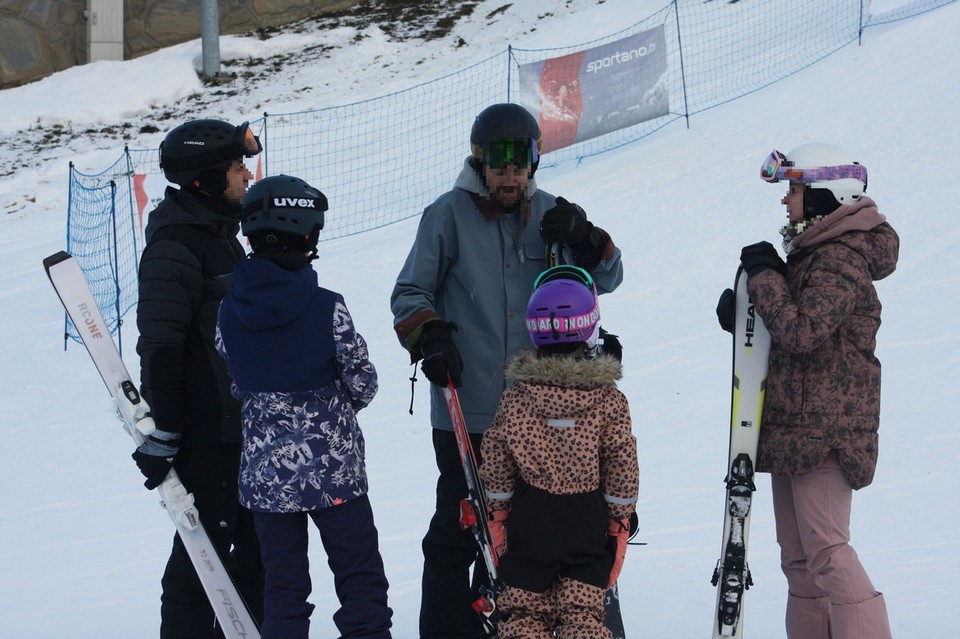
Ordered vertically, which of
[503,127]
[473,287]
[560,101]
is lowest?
[473,287]

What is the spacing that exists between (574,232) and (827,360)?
833 millimetres

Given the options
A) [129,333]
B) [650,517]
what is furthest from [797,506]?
[129,333]

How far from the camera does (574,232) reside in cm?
298

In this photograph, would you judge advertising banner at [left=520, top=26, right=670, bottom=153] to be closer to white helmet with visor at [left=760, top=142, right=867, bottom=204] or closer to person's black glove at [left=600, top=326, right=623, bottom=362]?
white helmet with visor at [left=760, top=142, right=867, bottom=204]

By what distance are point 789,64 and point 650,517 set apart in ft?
29.7

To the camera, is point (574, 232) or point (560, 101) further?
point (560, 101)

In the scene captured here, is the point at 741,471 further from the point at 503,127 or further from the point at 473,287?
the point at 503,127

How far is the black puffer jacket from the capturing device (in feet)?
9.95

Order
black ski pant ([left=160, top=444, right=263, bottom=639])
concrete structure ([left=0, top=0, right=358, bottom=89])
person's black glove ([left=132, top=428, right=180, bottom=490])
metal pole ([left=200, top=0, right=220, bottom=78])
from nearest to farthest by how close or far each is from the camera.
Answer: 1. person's black glove ([left=132, top=428, right=180, bottom=490])
2. black ski pant ([left=160, top=444, right=263, bottom=639])
3. metal pole ([left=200, top=0, right=220, bottom=78])
4. concrete structure ([left=0, top=0, right=358, bottom=89])

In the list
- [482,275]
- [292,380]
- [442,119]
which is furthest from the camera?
[442,119]

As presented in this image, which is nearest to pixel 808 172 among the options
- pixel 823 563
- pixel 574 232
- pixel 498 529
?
pixel 574 232

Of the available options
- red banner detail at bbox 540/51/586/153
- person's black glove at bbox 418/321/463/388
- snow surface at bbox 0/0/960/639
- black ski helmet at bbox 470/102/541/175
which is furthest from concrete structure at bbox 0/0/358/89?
person's black glove at bbox 418/321/463/388

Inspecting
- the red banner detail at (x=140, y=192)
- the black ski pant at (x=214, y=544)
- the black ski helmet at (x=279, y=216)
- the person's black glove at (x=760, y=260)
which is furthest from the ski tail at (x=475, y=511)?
the red banner detail at (x=140, y=192)

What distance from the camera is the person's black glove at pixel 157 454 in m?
3.08
